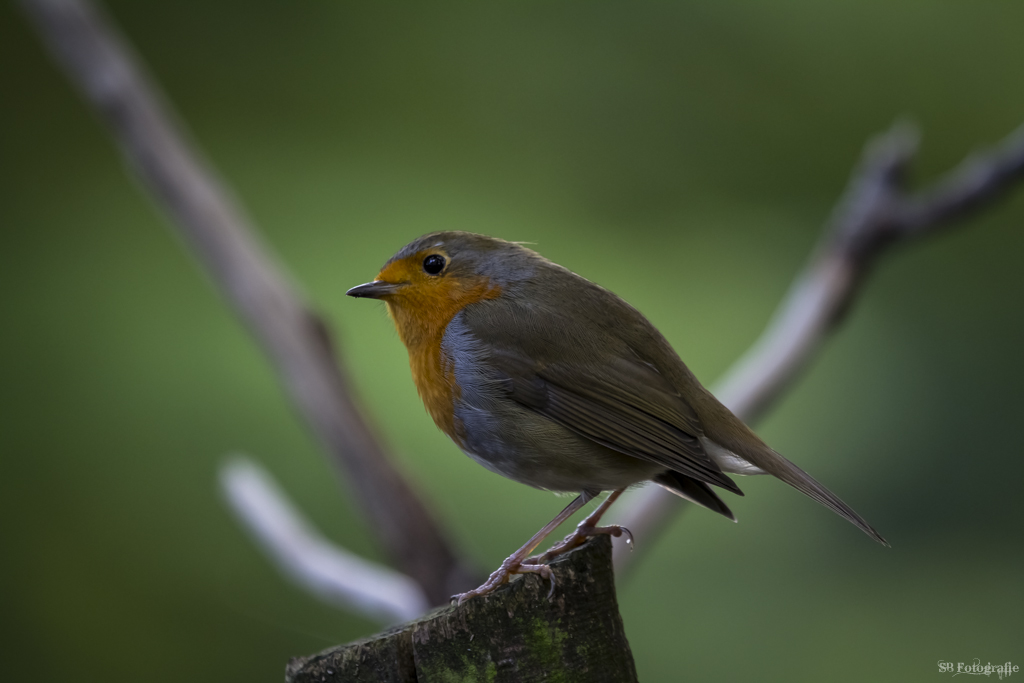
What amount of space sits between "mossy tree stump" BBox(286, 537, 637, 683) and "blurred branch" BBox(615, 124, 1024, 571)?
1839 millimetres

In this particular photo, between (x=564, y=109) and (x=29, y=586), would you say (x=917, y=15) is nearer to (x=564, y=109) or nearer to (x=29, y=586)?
(x=564, y=109)

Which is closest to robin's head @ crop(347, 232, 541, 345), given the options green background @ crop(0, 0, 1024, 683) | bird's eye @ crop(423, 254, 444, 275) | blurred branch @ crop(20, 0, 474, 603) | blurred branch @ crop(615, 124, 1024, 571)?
bird's eye @ crop(423, 254, 444, 275)

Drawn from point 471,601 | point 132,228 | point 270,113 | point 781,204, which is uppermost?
point 270,113

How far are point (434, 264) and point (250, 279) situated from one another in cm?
128

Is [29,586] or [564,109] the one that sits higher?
[564,109]

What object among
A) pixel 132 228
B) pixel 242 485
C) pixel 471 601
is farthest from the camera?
pixel 132 228

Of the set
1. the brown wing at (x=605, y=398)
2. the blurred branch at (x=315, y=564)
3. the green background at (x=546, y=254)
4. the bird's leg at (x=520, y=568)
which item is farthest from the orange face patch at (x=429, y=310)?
the green background at (x=546, y=254)

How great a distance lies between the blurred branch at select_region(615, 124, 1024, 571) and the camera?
3318mm

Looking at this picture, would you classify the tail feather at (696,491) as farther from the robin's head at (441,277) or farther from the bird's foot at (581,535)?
the robin's head at (441,277)

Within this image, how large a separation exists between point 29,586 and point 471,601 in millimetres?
4927

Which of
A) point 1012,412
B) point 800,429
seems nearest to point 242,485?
point 800,429

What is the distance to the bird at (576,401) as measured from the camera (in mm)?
2162

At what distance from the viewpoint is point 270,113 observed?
19.7 feet

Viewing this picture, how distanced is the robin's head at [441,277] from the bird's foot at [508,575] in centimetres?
75
